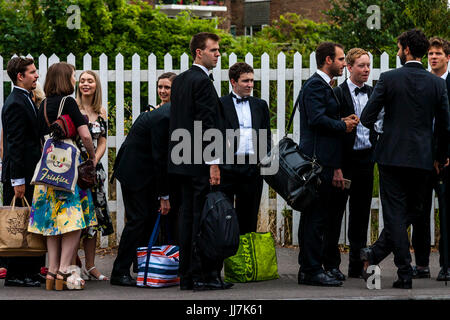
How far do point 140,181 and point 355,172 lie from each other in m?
1.88

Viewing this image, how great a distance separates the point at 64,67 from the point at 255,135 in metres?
1.78

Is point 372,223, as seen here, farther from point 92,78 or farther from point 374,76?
point 92,78

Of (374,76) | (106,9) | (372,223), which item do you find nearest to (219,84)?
(374,76)

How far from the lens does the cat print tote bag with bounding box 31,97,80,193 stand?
20.5 ft

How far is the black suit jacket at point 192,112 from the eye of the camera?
6.25m

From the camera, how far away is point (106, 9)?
1297 cm

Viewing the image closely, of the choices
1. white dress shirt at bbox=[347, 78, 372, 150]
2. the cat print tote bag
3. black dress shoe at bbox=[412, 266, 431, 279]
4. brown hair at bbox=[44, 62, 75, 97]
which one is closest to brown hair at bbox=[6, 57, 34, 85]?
brown hair at bbox=[44, 62, 75, 97]

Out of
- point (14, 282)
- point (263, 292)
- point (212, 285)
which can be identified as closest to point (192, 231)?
point (212, 285)

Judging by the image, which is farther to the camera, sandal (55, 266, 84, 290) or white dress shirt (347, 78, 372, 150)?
white dress shirt (347, 78, 372, 150)

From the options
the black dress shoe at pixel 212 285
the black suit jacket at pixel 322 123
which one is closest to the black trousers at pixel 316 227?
the black suit jacket at pixel 322 123

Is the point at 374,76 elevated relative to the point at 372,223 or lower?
elevated

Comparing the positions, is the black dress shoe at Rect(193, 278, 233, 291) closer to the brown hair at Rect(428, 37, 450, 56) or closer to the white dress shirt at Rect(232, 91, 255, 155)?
the white dress shirt at Rect(232, 91, 255, 155)

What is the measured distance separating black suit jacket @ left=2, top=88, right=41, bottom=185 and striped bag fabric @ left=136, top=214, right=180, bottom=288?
117 centimetres
